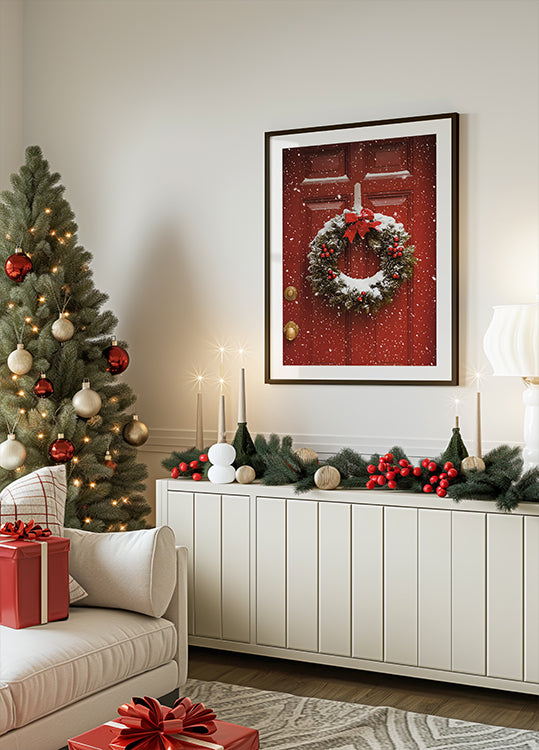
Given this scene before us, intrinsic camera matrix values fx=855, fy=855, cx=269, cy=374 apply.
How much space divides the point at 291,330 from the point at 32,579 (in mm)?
1640

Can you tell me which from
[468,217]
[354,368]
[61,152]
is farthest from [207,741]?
[61,152]

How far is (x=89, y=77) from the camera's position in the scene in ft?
13.4

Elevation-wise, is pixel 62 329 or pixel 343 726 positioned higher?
pixel 62 329

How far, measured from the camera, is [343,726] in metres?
2.68

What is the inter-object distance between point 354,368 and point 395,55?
1.27 metres

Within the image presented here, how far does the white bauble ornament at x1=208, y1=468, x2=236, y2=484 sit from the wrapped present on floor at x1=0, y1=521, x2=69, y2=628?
0.86 m

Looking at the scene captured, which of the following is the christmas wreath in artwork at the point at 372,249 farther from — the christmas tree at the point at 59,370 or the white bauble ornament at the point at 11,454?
the white bauble ornament at the point at 11,454

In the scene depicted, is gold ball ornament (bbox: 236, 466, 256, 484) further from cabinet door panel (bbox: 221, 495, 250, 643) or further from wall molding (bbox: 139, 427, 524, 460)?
wall molding (bbox: 139, 427, 524, 460)

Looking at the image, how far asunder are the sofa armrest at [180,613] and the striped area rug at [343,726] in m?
0.25

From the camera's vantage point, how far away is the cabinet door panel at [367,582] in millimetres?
3008

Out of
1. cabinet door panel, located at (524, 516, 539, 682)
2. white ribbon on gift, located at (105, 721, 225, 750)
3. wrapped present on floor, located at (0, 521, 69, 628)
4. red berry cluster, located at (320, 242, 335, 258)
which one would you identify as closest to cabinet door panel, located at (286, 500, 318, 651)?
cabinet door panel, located at (524, 516, 539, 682)

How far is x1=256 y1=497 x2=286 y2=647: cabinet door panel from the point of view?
316 cm

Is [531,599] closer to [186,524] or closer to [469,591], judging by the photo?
[469,591]

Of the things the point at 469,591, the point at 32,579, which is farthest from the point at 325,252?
the point at 32,579
